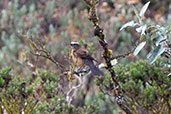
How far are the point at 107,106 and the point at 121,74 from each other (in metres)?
2.72

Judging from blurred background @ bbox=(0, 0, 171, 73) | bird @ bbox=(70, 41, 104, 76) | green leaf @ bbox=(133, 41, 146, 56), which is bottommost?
green leaf @ bbox=(133, 41, 146, 56)

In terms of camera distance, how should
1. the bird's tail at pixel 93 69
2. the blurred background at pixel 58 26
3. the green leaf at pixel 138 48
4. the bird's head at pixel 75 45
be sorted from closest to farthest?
the green leaf at pixel 138 48 < the bird's tail at pixel 93 69 < the bird's head at pixel 75 45 < the blurred background at pixel 58 26

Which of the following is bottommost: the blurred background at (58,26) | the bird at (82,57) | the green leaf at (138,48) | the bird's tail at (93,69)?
the green leaf at (138,48)

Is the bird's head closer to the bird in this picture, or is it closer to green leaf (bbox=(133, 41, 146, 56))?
the bird

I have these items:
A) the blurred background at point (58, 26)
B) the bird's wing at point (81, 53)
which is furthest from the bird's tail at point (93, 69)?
the blurred background at point (58, 26)

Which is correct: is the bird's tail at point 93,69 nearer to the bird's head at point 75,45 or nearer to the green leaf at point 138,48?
the bird's head at point 75,45

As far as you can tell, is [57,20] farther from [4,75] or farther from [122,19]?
[4,75]

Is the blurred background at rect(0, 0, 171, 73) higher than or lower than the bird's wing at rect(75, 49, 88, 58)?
higher

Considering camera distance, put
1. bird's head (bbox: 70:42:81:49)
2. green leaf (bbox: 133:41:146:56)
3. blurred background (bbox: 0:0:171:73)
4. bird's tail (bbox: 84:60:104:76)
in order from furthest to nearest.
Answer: blurred background (bbox: 0:0:171:73) < bird's head (bbox: 70:42:81:49) < bird's tail (bbox: 84:60:104:76) < green leaf (bbox: 133:41:146:56)

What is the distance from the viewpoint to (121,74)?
2824 millimetres

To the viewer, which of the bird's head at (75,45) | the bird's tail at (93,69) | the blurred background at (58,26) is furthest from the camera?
the blurred background at (58,26)

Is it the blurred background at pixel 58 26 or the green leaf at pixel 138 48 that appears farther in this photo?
the blurred background at pixel 58 26

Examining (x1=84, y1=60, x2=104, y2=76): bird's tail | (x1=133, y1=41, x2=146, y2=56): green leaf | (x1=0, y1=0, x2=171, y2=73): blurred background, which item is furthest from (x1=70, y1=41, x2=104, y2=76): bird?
(x1=0, y1=0, x2=171, y2=73): blurred background

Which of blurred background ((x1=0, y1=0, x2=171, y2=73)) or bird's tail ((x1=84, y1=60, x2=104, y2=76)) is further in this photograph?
blurred background ((x1=0, y1=0, x2=171, y2=73))
